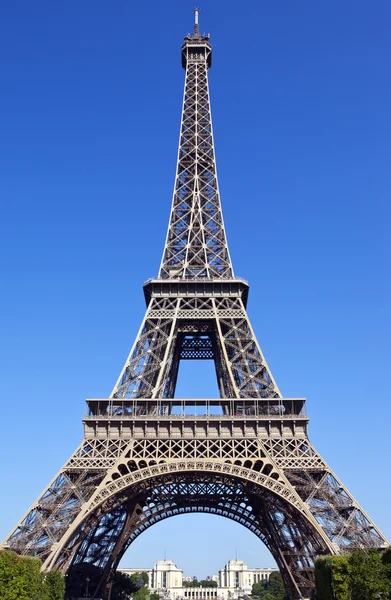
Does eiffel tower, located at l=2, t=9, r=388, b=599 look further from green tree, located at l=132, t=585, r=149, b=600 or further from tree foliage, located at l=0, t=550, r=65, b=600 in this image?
green tree, located at l=132, t=585, r=149, b=600

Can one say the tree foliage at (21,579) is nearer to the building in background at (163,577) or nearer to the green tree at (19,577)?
the green tree at (19,577)

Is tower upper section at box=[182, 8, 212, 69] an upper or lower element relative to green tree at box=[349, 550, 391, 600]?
upper

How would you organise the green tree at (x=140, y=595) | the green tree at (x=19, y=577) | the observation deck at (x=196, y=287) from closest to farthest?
the green tree at (x=19, y=577) → the observation deck at (x=196, y=287) → the green tree at (x=140, y=595)

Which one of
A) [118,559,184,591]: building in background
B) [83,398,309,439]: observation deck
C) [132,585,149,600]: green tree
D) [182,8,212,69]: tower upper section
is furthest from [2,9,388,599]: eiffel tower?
[118,559,184,591]: building in background

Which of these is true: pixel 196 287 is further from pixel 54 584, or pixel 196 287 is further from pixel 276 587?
pixel 276 587

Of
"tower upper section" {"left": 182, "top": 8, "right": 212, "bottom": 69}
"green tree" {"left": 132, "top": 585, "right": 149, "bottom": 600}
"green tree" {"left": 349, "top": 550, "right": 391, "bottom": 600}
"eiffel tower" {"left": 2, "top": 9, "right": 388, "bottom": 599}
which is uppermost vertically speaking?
"tower upper section" {"left": 182, "top": 8, "right": 212, "bottom": 69}

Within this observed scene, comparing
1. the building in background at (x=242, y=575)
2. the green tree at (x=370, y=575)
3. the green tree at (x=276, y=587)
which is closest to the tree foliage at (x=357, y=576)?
the green tree at (x=370, y=575)
